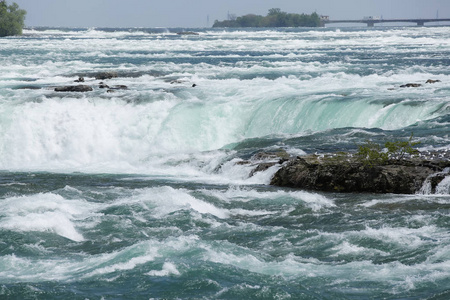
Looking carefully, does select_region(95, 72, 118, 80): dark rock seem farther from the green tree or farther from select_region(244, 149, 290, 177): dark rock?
the green tree

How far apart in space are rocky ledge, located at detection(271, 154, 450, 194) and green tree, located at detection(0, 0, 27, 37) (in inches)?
4085

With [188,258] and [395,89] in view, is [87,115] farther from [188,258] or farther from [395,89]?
[188,258]

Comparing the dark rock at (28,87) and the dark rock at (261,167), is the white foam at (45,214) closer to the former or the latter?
the dark rock at (261,167)

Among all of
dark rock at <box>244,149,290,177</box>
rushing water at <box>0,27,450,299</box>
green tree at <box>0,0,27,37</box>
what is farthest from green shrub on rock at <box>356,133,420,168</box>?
green tree at <box>0,0,27,37</box>

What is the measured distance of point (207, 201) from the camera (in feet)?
50.3

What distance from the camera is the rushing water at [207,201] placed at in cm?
1025

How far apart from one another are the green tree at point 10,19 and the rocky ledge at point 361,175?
103751 mm

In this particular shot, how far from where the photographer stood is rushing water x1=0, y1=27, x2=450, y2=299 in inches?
404

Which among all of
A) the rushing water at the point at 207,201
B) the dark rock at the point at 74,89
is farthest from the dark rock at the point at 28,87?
the dark rock at the point at 74,89

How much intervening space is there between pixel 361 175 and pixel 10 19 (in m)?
107

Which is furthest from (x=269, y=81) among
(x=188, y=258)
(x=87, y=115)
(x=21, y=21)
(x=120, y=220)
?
(x=21, y=21)

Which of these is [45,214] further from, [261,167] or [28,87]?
[28,87]

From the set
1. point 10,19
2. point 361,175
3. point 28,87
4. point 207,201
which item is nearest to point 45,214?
point 207,201

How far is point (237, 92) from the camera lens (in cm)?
3141
